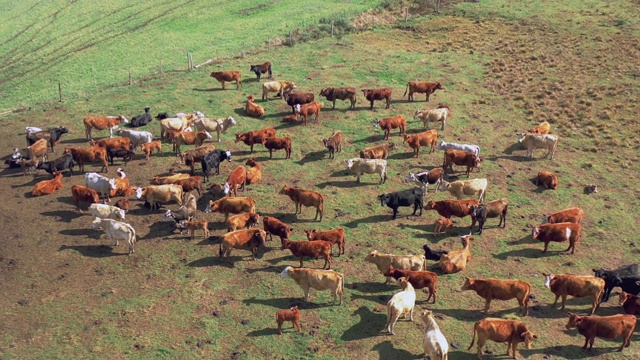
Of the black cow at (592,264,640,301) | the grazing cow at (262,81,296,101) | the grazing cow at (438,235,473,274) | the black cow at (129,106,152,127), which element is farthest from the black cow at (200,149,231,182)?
the black cow at (592,264,640,301)

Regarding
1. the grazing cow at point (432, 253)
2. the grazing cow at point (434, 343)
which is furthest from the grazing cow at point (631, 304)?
the grazing cow at point (434, 343)

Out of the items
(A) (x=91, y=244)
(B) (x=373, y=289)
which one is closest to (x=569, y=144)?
(B) (x=373, y=289)

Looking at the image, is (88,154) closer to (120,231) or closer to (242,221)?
(120,231)

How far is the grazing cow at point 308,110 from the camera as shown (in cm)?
3181

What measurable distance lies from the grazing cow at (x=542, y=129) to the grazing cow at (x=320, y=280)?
56.4ft

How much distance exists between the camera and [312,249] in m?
20.6

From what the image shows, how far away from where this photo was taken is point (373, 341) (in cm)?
1755

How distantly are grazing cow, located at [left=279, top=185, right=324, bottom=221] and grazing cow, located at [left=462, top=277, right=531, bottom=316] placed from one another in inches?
277

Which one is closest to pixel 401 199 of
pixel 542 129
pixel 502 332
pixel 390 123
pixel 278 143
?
pixel 278 143

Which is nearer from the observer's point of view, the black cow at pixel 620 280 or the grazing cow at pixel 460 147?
the black cow at pixel 620 280

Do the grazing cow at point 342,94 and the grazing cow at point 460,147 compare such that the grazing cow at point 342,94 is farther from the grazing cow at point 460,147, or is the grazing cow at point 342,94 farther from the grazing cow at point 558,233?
the grazing cow at point 558,233

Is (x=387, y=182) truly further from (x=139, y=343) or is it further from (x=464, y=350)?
(x=139, y=343)

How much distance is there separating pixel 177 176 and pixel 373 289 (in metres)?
10.6

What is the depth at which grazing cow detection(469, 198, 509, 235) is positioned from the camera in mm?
23234
